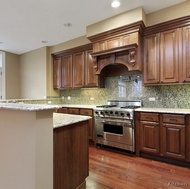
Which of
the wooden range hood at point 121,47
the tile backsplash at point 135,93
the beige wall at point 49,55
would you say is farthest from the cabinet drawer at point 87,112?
the beige wall at point 49,55

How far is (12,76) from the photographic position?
221 inches

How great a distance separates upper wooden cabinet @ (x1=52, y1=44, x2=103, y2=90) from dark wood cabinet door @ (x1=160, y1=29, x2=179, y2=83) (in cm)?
158

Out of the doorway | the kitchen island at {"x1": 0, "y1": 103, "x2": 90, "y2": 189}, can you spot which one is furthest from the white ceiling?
the kitchen island at {"x1": 0, "y1": 103, "x2": 90, "y2": 189}

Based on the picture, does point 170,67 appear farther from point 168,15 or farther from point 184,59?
point 168,15

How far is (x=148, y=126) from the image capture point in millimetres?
2785

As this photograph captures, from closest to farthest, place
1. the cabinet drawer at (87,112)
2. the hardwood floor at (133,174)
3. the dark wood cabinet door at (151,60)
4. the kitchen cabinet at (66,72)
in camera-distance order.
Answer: the hardwood floor at (133,174)
the dark wood cabinet door at (151,60)
the cabinet drawer at (87,112)
the kitchen cabinet at (66,72)

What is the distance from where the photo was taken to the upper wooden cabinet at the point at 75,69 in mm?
4000

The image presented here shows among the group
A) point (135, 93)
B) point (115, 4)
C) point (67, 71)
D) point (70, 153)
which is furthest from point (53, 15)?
point (70, 153)

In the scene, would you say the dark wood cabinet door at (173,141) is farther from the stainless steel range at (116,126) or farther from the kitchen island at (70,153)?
the kitchen island at (70,153)

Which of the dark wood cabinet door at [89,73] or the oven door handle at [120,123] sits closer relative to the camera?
the oven door handle at [120,123]

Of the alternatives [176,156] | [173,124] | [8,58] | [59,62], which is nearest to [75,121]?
[173,124]

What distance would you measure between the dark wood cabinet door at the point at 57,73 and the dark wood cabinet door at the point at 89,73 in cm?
115

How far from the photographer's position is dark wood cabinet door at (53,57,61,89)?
4.79 metres

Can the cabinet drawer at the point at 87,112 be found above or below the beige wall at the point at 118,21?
below
